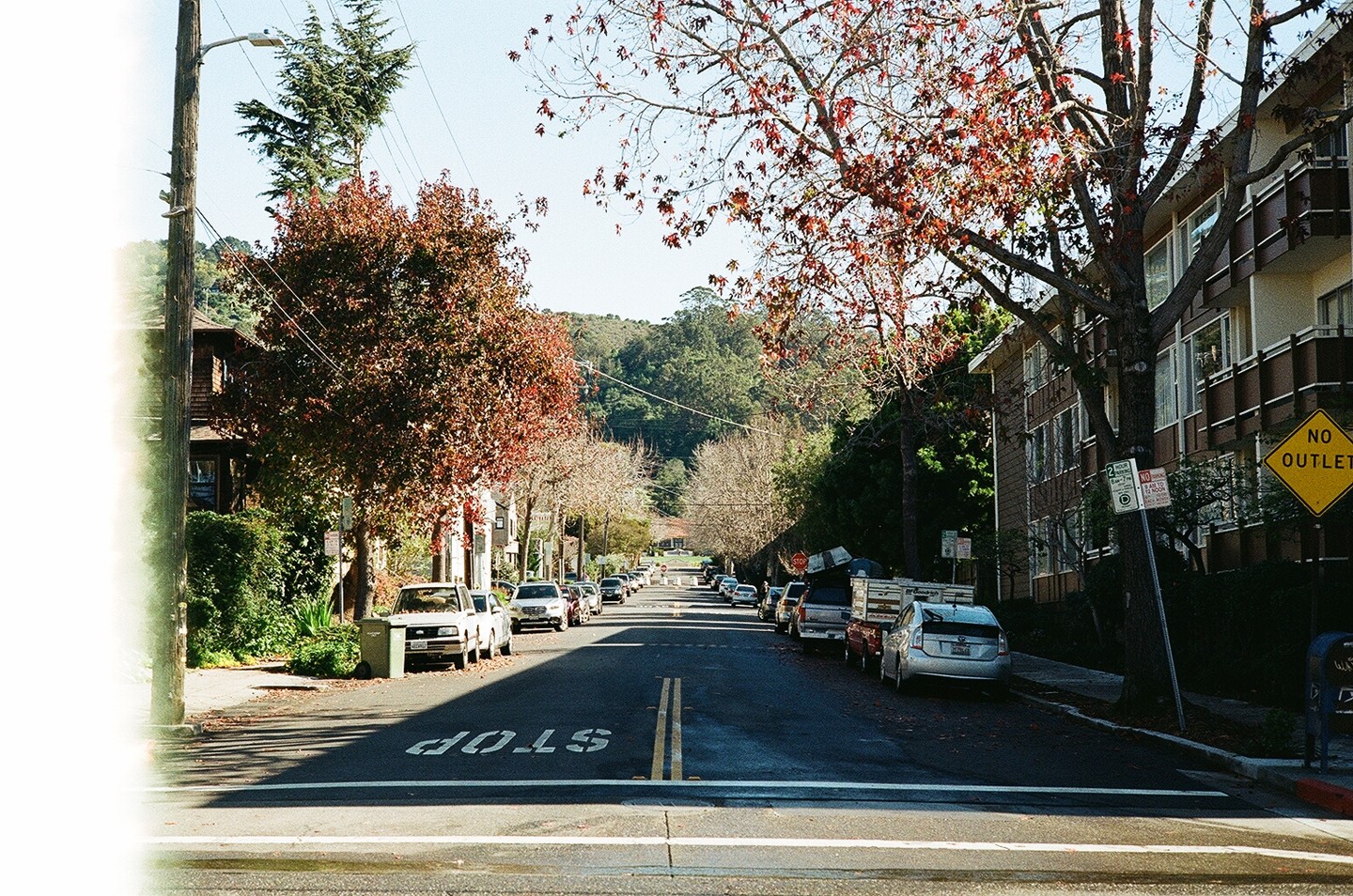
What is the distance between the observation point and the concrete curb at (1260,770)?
472 inches

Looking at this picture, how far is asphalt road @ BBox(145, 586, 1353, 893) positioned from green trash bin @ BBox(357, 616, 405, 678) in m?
5.02

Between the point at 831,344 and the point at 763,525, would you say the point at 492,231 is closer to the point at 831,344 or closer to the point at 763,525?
the point at 831,344

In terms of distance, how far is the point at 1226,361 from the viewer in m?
29.2

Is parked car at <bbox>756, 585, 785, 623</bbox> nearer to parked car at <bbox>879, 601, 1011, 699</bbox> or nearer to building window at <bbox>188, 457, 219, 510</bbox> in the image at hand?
building window at <bbox>188, 457, 219, 510</bbox>

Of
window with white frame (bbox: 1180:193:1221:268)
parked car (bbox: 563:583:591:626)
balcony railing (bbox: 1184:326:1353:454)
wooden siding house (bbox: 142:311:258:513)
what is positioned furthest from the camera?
parked car (bbox: 563:583:591:626)

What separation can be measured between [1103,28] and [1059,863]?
13223 mm

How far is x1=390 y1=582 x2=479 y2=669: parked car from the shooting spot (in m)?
28.2

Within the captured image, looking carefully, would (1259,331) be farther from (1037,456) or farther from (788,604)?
(788,604)

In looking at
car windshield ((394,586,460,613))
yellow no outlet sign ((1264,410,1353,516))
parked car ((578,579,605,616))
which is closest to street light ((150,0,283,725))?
car windshield ((394,586,460,613))

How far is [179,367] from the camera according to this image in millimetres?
17469

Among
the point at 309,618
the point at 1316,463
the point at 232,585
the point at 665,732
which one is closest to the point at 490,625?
the point at 309,618

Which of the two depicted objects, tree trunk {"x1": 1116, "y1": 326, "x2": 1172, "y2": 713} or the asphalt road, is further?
tree trunk {"x1": 1116, "y1": 326, "x2": 1172, "y2": 713}

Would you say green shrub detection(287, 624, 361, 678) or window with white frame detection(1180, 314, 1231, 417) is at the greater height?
window with white frame detection(1180, 314, 1231, 417)

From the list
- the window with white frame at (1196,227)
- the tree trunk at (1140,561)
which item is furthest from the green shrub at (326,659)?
the window with white frame at (1196,227)
